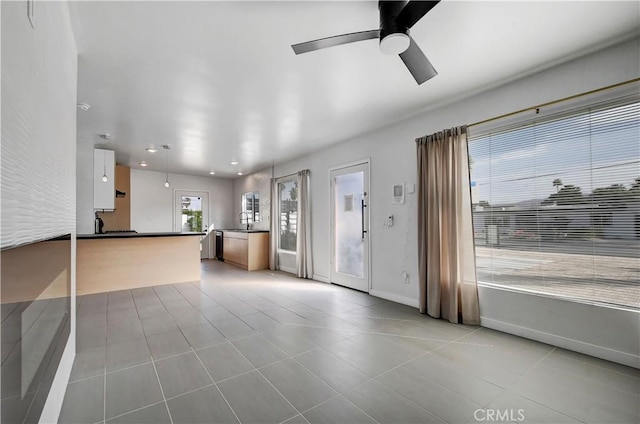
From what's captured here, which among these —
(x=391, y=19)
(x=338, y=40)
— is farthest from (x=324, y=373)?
(x=391, y=19)

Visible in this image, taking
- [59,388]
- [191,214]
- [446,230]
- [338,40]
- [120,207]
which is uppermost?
[338,40]

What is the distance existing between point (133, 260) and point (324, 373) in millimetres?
4268

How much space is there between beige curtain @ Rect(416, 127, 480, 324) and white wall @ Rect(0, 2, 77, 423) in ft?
10.9

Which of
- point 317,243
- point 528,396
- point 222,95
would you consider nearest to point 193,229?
point 317,243

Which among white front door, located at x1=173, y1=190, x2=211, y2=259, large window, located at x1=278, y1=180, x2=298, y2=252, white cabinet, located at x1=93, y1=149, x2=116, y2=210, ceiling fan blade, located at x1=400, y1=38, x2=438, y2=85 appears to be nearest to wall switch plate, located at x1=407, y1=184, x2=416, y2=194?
ceiling fan blade, located at x1=400, y1=38, x2=438, y2=85

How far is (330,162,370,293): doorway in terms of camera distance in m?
4.61

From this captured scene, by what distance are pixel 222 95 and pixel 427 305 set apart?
3393 millimetres

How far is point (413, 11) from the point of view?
1.63 metres

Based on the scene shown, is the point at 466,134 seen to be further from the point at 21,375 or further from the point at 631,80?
the point at 21,375

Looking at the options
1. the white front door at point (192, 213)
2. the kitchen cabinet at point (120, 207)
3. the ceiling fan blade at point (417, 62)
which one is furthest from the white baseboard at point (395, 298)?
the white front door at point (192, 213)

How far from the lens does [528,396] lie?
1912 millimetres

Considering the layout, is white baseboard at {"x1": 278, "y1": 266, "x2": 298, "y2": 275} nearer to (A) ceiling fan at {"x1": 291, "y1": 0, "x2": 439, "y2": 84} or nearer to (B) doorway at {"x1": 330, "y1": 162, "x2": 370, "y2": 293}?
(B) doorway at {"x1": 330, "y1": 162, "x2": 370, "y2": 293}

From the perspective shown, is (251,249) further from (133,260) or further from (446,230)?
(446,230)

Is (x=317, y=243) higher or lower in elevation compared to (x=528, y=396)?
higher
